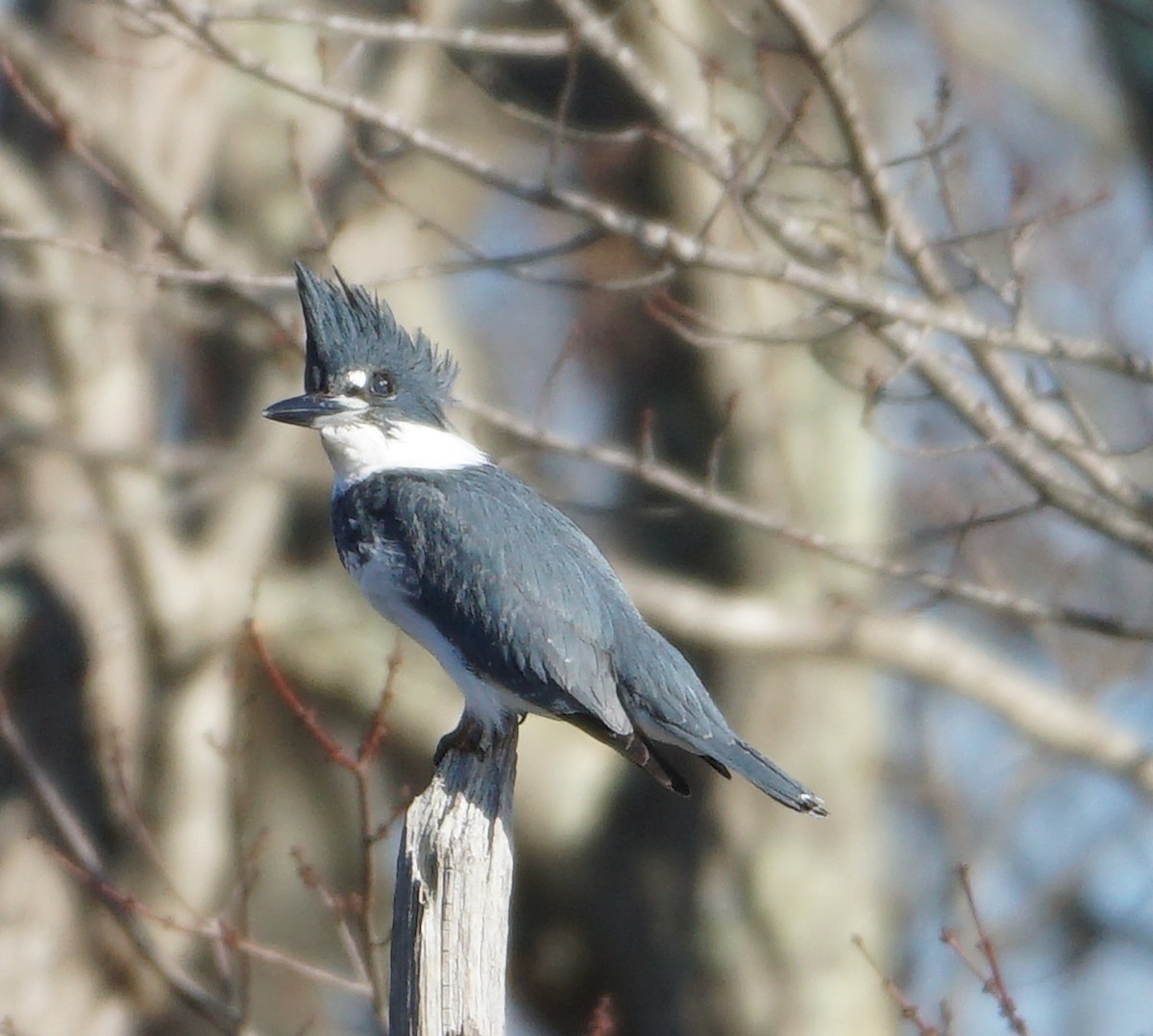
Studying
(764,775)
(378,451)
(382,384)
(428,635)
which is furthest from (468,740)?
(382,384)

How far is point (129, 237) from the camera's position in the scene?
24.0 feet

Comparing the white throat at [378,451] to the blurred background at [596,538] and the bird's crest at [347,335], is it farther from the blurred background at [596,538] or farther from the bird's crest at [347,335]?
the blurred background at [596,538]

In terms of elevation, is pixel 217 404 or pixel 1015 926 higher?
pixel 217 404

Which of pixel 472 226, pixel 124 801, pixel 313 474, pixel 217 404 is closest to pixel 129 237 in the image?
pixel 217 404

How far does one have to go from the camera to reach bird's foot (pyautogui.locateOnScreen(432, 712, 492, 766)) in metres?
3.17

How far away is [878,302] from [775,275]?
23 centimetres

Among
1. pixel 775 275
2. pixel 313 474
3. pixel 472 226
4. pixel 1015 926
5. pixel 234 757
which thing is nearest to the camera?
pixel 775 275

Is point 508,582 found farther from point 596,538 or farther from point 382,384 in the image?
point 596,538

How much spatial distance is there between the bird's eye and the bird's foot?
0.81m

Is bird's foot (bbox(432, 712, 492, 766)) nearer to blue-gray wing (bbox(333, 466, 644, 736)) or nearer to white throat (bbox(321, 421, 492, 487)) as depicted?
blue-gray wing (bbox(333, 466, 644, 736))

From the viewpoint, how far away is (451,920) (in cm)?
264

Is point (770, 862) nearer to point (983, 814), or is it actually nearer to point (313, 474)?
point (983, 814)

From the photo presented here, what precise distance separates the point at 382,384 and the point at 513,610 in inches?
31.8

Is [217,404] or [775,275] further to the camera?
[217,404]
